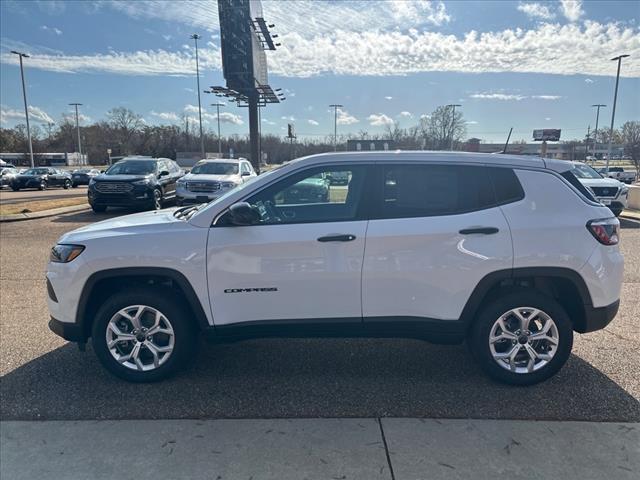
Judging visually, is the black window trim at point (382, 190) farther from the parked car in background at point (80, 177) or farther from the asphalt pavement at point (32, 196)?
the parked car in background at point (80, 177)

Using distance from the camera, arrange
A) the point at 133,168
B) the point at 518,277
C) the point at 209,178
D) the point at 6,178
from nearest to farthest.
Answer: the point at 518,277
the point at 209,178
the point at 133,168
the point at 6,178

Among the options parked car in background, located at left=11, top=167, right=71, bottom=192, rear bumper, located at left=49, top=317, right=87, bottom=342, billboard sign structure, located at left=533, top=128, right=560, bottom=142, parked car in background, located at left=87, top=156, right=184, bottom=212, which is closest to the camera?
rear bumper, located at left=49, top=317, right=87, bottom=342

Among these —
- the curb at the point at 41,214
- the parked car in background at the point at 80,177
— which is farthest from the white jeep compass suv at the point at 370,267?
the parked car in background at the point at 80,177

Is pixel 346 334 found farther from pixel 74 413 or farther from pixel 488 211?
pixel 74 413

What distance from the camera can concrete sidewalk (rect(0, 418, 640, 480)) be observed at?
252 cm

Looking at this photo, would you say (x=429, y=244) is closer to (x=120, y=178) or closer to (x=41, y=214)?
(x=120, y=178)

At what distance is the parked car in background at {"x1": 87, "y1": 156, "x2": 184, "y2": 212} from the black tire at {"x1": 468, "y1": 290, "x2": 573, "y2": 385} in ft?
40.7

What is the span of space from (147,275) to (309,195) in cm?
145

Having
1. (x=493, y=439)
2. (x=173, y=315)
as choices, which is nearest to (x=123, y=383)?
(x=173, y=315)

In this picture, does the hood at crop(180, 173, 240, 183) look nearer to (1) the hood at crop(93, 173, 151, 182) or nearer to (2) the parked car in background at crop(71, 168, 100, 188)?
(1) the hood at crop(93, 173, 151, 182)

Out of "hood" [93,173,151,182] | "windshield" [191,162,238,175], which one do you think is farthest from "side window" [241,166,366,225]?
"hood" [93,173,151,182]

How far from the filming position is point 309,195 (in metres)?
3.77

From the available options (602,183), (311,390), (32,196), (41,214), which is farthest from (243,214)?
(32,196)

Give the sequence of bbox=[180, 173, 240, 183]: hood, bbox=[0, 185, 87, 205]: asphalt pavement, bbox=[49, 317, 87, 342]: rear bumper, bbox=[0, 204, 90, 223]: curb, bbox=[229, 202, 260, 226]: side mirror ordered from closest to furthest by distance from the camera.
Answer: bbox=[229, 202, 260, 226]: side mirror
bbox=[49, 317, 87, 342]: rear bumper
bbox=[0, 204, 90, 223]: curb
bbox=[180, 173, 240, 183]: hood
bbox=[0, 185, 87, 205]: asphalt pavement
